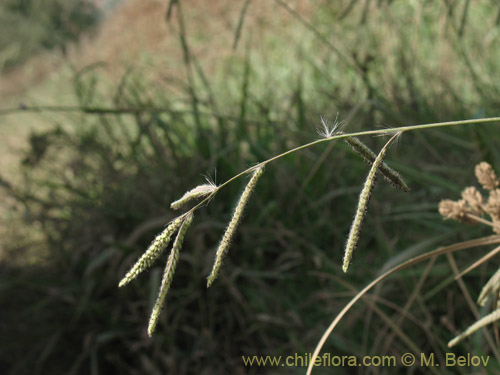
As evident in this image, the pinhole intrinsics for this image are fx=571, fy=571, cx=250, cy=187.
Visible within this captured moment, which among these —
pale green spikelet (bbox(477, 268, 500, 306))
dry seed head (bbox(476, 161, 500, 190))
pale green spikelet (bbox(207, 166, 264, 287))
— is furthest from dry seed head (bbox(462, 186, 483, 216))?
pale green spikelet (bbox(207, 166, 264, 287))

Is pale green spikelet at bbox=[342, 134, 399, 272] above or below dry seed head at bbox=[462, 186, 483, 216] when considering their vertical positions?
above

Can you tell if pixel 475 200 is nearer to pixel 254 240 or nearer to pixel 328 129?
pixel 328 129

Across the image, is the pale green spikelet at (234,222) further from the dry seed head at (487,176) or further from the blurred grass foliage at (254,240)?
the blurred grass foliage at (254,240)

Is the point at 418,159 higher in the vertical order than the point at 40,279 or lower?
lower

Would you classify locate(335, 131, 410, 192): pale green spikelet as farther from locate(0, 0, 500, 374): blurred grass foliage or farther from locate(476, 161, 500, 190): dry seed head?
locate(0, 0, 500, 374): blurred grass foliage

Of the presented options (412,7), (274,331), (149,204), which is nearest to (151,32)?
(412,7)

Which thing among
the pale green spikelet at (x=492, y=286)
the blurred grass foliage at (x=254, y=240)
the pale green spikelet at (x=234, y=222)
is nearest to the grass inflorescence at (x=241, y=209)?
the pale green spikelet at (x=234, y=222)

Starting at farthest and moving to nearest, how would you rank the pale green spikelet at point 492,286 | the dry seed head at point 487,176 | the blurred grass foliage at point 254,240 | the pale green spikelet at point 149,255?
the blurred grass foliage at point 254,240, the dry seed head at point 487,176, the pale green spikelet at point 492,286, the pale green spikelet at point 149,255

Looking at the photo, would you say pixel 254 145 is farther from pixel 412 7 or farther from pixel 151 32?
pixel 151 32
